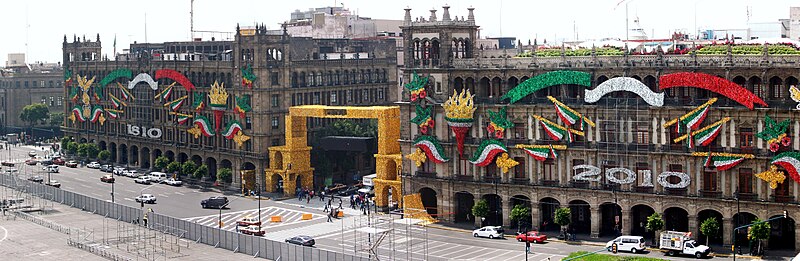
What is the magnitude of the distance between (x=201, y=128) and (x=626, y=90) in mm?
71276

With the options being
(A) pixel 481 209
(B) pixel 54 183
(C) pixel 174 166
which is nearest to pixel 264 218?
(A) pixel 481 209

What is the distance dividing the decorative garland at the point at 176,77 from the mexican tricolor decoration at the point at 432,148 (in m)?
48.9

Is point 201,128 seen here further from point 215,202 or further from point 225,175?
point 215,202

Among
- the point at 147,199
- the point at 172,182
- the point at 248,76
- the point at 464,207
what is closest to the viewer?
the point at 464,207

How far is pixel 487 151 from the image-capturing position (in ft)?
386

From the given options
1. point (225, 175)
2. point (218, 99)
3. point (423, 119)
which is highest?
point (218, 99)

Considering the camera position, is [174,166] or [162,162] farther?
[162,162]

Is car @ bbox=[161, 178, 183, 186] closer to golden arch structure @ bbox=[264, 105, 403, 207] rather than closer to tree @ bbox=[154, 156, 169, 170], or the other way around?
tree @ bbox=[154, 156, 169, 170]

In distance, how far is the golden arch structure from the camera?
431ft

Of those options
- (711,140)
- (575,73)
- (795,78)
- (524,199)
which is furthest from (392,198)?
(795,78)

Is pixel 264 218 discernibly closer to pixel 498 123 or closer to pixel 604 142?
pixel 498 123

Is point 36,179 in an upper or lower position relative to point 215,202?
upper

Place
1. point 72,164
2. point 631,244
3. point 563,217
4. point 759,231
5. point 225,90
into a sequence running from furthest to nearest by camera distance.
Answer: point 72,164 → point 225,90 → point 563,217 → point 631,244 → point 759,231

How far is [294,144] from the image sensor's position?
5728 inches
